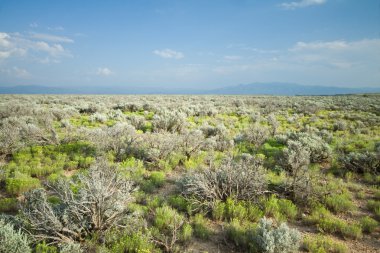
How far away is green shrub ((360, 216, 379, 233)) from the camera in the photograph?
489 cm

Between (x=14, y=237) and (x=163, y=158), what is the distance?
5678mm

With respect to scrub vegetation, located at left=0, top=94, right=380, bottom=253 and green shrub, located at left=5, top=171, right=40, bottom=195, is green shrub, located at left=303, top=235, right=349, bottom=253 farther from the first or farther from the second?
green shrub, located at left=5, top=171, right=40, bottom=195

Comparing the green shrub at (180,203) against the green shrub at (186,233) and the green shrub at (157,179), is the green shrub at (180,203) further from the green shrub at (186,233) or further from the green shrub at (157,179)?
the green shrub at (157,179)

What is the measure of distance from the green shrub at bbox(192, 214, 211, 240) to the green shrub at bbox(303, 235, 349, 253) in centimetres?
183

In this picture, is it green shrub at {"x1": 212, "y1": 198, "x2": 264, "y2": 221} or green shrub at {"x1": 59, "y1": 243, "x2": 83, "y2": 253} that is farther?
green shrub at {"x1": 212, "y1": 198, "x2": 264, "y2": 221}

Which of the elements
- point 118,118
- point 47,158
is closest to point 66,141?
point 47,158

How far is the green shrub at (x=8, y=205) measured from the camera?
5332 millimetres

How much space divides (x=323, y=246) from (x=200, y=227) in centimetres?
228

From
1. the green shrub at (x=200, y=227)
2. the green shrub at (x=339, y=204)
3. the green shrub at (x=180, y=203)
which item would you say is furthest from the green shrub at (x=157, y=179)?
the green shrub at (x=339, y=204)

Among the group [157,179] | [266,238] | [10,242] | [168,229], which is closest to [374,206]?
[266,238]

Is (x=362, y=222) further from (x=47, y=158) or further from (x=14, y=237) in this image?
(x=47, y=158)

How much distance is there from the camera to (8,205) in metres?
5.40

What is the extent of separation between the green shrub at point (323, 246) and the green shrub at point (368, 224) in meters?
0.98

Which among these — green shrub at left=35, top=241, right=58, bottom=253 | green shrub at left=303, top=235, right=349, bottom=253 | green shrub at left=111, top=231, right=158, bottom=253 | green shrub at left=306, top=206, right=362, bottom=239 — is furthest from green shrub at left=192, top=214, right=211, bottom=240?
green shrub at left=35, top=241, right=58, bottom=253
